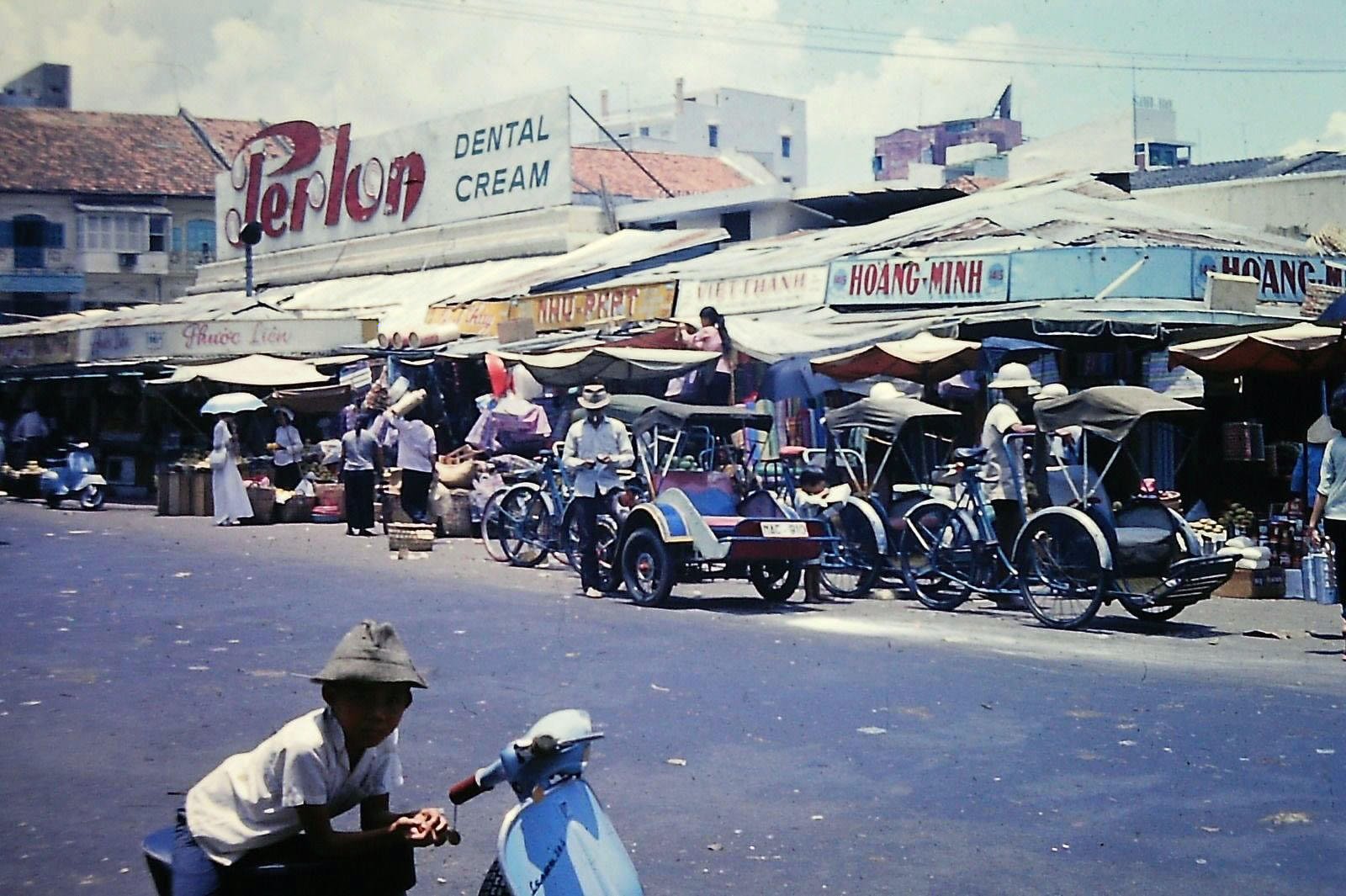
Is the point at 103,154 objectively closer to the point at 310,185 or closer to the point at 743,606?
the point at 310,185

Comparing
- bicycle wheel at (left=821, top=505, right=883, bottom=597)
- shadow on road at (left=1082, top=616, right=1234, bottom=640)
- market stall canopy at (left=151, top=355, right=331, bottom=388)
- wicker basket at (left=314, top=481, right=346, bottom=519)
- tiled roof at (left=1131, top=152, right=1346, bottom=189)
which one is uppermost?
tiled roof at (left=1131, top=152, right=1346, bottom=189)

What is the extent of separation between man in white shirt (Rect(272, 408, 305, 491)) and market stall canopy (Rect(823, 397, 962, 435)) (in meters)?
13.4

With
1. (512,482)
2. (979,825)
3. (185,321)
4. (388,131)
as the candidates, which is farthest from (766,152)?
(979,825)

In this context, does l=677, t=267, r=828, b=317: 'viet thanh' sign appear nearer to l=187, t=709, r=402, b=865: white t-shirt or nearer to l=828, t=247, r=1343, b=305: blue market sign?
l=828, t=247, r=1343, b=305: blue market sign

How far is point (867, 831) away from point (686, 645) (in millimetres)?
5025

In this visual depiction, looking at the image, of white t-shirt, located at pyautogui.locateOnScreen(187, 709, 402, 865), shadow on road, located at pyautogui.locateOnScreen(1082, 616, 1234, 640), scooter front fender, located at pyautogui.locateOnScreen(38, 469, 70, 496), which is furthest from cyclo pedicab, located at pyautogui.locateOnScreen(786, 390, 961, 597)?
scooter front fender, located at pyautogui.locateOnScreen(38, 469, 70, 496)

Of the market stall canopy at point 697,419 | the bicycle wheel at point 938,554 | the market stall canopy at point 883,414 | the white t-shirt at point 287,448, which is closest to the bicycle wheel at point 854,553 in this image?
the bicycle wheel at point 938,554

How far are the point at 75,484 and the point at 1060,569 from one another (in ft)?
67.8

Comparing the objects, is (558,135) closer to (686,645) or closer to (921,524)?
(921,524)

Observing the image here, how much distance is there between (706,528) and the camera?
13820 millimetres

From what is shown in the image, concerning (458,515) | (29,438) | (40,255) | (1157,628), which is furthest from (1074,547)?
(40,255)

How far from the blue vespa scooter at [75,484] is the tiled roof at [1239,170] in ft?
72.4

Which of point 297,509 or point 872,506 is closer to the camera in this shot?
point 872,506

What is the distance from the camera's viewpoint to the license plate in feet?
45.6
